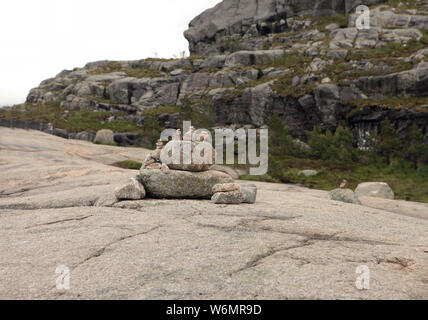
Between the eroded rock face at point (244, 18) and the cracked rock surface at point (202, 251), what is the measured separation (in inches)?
3951

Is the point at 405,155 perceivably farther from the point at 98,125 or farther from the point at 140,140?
the point at 98,125

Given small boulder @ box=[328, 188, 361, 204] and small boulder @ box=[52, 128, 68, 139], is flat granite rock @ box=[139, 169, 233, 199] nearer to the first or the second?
small boulder @ box=[328, 188, 361, 204]

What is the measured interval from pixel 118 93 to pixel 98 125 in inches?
890

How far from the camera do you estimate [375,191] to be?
82.3ft

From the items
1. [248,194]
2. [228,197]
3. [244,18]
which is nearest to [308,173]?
[248,194]

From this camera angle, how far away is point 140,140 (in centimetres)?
5388

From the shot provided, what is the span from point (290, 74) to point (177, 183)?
57774 millimetres

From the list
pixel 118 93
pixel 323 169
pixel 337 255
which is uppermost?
pixel 118 93

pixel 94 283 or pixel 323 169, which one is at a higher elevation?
pixel 94 283

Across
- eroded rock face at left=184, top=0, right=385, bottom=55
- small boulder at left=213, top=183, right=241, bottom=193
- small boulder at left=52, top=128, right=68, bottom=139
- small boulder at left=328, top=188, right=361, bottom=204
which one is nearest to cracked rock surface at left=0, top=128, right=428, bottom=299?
small boulder at left=213, top=183, right=241, bottom=193

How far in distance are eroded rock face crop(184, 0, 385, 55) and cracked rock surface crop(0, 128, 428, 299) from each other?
3951 inches

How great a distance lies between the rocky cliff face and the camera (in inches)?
2002

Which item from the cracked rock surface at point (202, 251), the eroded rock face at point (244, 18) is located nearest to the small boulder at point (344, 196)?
the cracked rock surface at point (202, 251)
